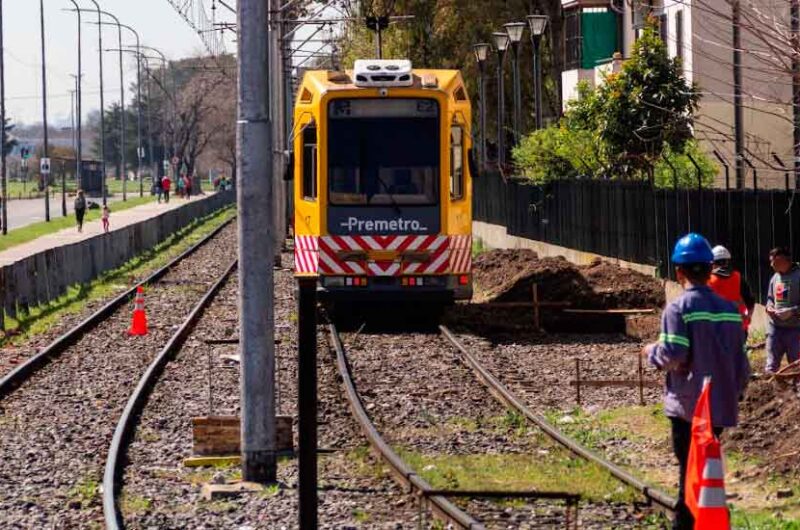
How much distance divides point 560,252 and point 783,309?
932 inches

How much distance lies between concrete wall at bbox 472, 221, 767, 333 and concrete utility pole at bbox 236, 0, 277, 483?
3.68 metres

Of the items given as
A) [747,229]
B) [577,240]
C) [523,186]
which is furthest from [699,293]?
[523,186]

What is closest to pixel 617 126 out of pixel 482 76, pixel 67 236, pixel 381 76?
pixel 482 76

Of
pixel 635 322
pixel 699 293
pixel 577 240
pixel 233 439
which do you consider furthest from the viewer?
pixel 577 240

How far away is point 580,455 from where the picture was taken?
1455cm

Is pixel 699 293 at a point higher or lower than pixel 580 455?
higher

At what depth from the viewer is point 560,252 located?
134 feet

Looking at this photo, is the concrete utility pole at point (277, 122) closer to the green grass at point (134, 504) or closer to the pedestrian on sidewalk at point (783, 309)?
the pedestrian on sidewalk at point (783, 309)

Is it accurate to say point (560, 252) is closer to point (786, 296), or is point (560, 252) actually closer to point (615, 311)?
point (615, 311)

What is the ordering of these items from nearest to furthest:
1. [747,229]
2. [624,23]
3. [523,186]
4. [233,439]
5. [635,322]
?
[233,439] → [747,229] → [635,322] → [523,186] → [624,23]

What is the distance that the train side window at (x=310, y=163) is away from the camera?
86.0 feet

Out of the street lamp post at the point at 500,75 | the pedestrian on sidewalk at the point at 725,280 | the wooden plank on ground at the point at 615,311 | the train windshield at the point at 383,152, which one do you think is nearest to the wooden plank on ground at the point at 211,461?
the pedestrian on sidewalk at the point at 725,280

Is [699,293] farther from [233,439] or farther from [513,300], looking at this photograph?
[513,300]

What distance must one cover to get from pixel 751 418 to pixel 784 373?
528 millimetres
